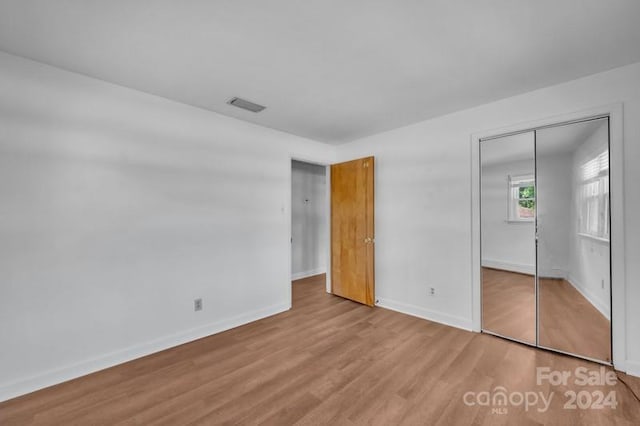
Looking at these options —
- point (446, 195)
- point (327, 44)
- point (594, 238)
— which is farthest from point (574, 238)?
point (327, 44)

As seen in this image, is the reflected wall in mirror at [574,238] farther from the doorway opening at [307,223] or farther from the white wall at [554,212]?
the doorway opening at [307,223]

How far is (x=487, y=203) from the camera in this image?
9.73 feet

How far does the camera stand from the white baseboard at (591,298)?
91.6 inches

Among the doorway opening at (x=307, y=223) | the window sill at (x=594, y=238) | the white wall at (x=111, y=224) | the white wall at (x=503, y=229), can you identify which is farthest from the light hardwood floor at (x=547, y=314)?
the doorway opening at (x=307, y=223)

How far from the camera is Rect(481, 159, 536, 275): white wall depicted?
275cm

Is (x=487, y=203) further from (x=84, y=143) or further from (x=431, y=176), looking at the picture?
(x=84, y=143)

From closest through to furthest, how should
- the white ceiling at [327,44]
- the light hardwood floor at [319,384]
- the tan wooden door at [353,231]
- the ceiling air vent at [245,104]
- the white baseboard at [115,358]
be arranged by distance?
1. the white ceiling at [327,44]
2. the light hardwood floor at [319,384]
3. the white baseboard at [115,358]
4. the ceiling air vent at [245,104]
5. the tan wooden door at [353,231]

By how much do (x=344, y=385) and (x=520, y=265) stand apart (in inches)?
85.3

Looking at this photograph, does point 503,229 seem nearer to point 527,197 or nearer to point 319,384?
point 527,197

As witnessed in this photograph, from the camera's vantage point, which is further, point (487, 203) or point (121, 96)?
point (487, 203)

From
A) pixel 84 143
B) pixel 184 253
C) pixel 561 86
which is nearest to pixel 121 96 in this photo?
pixel 84 143

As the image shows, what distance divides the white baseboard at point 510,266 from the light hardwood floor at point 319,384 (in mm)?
735

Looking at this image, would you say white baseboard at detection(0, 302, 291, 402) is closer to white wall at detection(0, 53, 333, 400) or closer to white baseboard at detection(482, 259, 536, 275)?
white wall at detection(0, 53, 333, 400)

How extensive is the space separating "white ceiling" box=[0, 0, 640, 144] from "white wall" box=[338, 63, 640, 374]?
0.21 m
